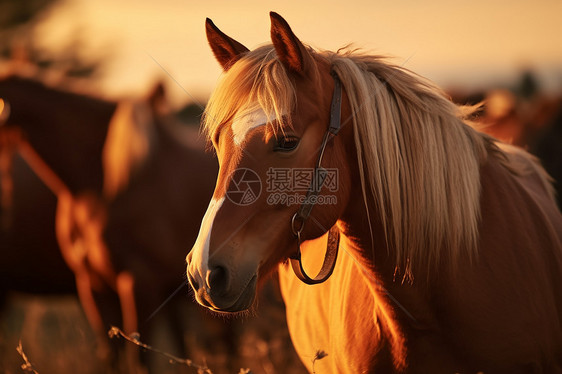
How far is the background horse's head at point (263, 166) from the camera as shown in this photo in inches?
68.8

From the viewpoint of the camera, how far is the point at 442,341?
2062mm

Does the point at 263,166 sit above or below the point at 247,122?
below

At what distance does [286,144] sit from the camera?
1821 millimetres

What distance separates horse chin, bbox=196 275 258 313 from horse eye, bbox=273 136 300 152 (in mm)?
415

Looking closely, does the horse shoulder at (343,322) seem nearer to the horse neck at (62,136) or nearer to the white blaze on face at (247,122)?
the white blaze on face at (247,122)

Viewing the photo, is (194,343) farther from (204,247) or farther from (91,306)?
(204,247)

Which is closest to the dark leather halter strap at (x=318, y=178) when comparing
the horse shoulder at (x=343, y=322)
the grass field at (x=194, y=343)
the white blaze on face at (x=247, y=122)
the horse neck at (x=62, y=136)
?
the white blaze on face at (x=247, y=122)

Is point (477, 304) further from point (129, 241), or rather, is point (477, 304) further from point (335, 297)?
point (129, 241)

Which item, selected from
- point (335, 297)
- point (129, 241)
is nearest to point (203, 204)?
point (129, 241)

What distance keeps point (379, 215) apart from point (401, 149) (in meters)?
0.25

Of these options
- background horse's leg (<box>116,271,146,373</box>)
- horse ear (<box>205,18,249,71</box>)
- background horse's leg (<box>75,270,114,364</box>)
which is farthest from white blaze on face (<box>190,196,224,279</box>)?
background horse's leg (<box>75,270,114,364</box>)

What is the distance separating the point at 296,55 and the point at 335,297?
110cm

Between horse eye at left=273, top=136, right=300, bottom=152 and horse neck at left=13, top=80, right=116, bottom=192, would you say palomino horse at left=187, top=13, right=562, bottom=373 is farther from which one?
horse neck at left=13, top=80, right=116, bottom=192

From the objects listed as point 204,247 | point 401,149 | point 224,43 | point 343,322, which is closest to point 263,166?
point 204,247
